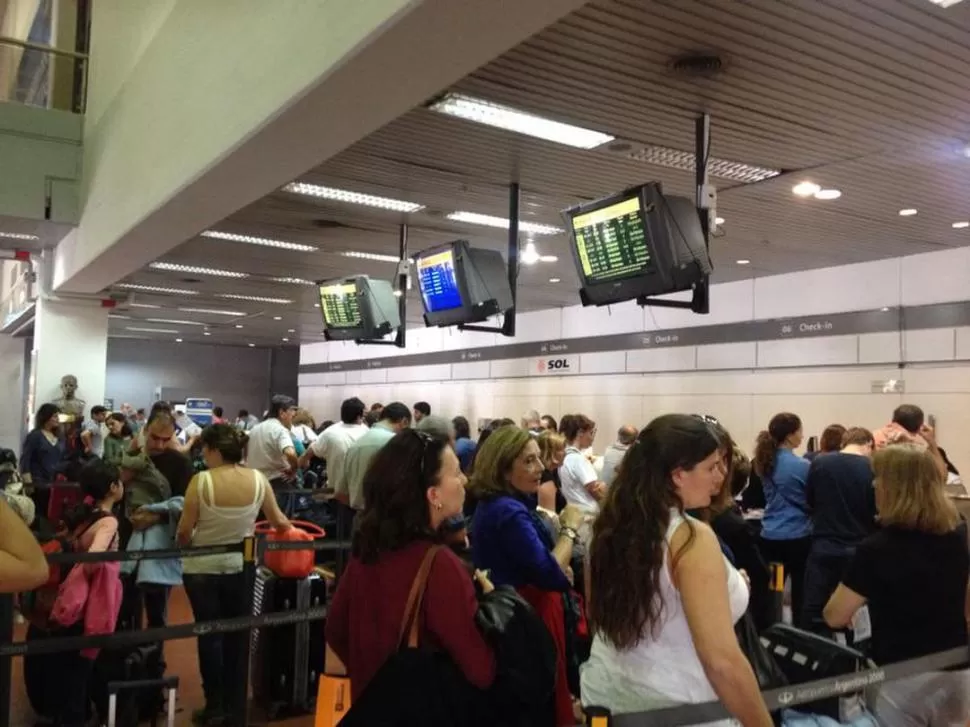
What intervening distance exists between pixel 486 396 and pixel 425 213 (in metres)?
7.57

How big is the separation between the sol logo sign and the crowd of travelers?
284 inches

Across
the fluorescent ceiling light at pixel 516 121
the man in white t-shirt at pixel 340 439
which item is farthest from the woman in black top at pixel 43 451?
the fluorescent ceiling light at pixel 516 121

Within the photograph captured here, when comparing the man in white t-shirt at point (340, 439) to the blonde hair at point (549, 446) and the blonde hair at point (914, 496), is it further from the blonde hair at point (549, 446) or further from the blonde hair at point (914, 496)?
the blonde hair at point (914, 496)

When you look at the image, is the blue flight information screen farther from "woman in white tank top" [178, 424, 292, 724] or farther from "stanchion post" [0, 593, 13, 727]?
"stanchion post" [0, 593, 13, 727]

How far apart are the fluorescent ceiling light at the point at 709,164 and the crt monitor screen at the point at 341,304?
10.6 ft

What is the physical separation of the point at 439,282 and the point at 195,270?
515cm

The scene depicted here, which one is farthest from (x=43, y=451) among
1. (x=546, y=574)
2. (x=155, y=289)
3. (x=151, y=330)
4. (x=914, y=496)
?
(x=151, y=330)

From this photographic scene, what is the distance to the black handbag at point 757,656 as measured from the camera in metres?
2.44

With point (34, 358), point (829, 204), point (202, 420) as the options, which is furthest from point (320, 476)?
point (202, 420)

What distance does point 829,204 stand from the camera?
22.2 feet

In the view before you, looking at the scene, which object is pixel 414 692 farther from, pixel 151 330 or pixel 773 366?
pixel 151 330

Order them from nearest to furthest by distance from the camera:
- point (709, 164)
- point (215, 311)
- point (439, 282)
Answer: point (709, 164), point (439, 282), point (215, 311)

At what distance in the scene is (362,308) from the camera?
7.91 meters

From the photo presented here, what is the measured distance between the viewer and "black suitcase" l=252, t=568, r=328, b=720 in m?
4.89
